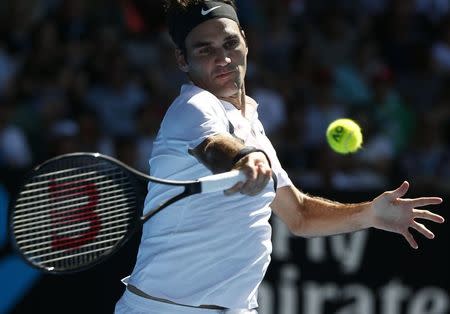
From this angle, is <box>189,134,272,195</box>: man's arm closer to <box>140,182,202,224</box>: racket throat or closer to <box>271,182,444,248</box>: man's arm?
<box>140,182,202,224</box>: racket throat

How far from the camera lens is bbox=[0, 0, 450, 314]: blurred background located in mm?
8352

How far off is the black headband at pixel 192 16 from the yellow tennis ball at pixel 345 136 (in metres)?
0.95

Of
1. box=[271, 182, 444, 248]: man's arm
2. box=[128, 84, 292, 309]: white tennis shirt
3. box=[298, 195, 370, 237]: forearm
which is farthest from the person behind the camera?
box=[298, 195, 370, 237]: forearm

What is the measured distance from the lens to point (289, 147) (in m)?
9.62

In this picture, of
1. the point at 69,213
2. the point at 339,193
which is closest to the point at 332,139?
the point at 69,213

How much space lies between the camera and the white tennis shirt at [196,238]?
15.3 feet

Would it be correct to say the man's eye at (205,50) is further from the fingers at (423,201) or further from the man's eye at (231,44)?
the fingers at (423,201)

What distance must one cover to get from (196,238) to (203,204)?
15 cm

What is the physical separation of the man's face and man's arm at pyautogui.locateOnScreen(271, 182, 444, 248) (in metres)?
0.70

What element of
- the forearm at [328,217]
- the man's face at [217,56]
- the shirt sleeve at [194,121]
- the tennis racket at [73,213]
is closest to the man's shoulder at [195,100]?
the shirt sleeve at [194,121]

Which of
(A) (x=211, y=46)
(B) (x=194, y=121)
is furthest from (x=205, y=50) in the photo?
(B) (x=194, y=121)

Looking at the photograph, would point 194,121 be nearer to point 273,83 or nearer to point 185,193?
point 185,193

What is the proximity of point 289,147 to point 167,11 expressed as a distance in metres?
4.67

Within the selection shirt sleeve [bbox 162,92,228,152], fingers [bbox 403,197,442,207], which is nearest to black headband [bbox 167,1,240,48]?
shirt sleeve [bbox 162,92,228,152]
